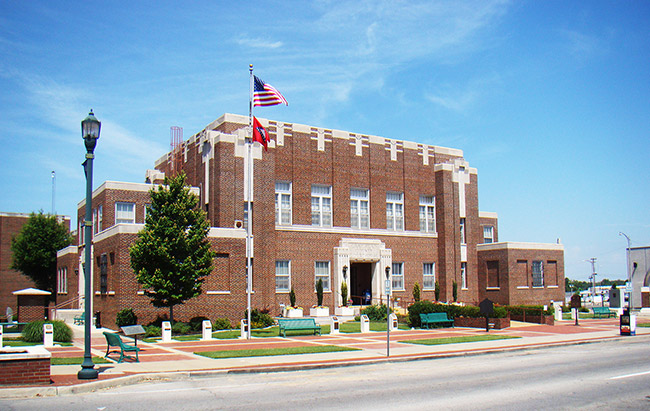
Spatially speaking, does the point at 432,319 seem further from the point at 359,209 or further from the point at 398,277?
the point at 359,209

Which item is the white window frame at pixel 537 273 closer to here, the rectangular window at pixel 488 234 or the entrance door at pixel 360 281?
the rectangular window at pixel 488 234

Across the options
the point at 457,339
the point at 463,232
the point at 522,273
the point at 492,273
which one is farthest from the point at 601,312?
→ the point at 457,339

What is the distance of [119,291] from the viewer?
97.8 ft

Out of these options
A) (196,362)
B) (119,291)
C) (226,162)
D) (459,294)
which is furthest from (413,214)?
(196,362)

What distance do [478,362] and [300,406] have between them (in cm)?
927

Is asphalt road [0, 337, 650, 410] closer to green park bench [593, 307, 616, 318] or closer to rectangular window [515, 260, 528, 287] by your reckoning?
green park bench [593, 307, 616, 318]

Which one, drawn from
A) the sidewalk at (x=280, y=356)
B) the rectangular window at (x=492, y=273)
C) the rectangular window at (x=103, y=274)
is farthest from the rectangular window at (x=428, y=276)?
the rectangular window at (x=103, y=274)

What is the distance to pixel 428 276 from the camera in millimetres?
46062

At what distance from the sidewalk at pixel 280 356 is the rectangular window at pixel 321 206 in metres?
13.5

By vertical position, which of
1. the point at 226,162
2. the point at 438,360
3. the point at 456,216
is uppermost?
the point at 226,162

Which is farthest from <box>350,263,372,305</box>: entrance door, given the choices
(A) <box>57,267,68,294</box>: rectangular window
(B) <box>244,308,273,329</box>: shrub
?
(A) <box>57,267,68,294</box>: rectangular window

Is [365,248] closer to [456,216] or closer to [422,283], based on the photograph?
[422,283]

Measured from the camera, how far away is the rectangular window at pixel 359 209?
4312cm

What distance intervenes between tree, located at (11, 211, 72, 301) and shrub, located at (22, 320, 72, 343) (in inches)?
1118
